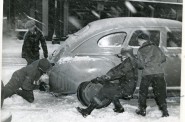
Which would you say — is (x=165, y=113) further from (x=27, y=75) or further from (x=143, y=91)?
(x=27, y=75)

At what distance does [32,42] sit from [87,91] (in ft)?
3.45

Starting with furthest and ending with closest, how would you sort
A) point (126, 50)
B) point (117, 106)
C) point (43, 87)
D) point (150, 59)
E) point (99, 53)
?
point (43, 87) → point (99, 53) → point (117, 106) → point (126, 50) → point (150, 59)

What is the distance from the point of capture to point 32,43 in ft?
13.1

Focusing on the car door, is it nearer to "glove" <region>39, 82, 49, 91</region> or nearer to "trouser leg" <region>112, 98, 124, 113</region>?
"trouser leg" <region>112, 98, 124, 113</region>

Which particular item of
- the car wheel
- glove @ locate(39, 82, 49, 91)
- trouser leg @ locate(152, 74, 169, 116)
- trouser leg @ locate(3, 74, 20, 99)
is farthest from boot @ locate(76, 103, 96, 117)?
trouser leg @ locate(3, 74, 20, 99)

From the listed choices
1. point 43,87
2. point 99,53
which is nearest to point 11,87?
point 43,87

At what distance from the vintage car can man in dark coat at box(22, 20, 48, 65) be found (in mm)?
333

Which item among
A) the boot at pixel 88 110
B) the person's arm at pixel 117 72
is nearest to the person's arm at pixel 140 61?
the person's arm at pixel 117 72

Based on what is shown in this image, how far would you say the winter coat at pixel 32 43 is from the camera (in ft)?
12.9

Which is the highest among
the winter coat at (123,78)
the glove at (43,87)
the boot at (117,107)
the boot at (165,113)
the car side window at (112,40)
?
the car side window at (112,40)

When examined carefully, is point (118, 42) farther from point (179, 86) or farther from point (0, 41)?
point (0, 41)

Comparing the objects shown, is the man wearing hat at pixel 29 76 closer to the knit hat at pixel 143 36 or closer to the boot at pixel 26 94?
the boot at pixel 26 94

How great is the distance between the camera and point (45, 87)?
416 centimetres

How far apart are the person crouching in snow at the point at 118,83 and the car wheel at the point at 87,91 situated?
0.11 m
